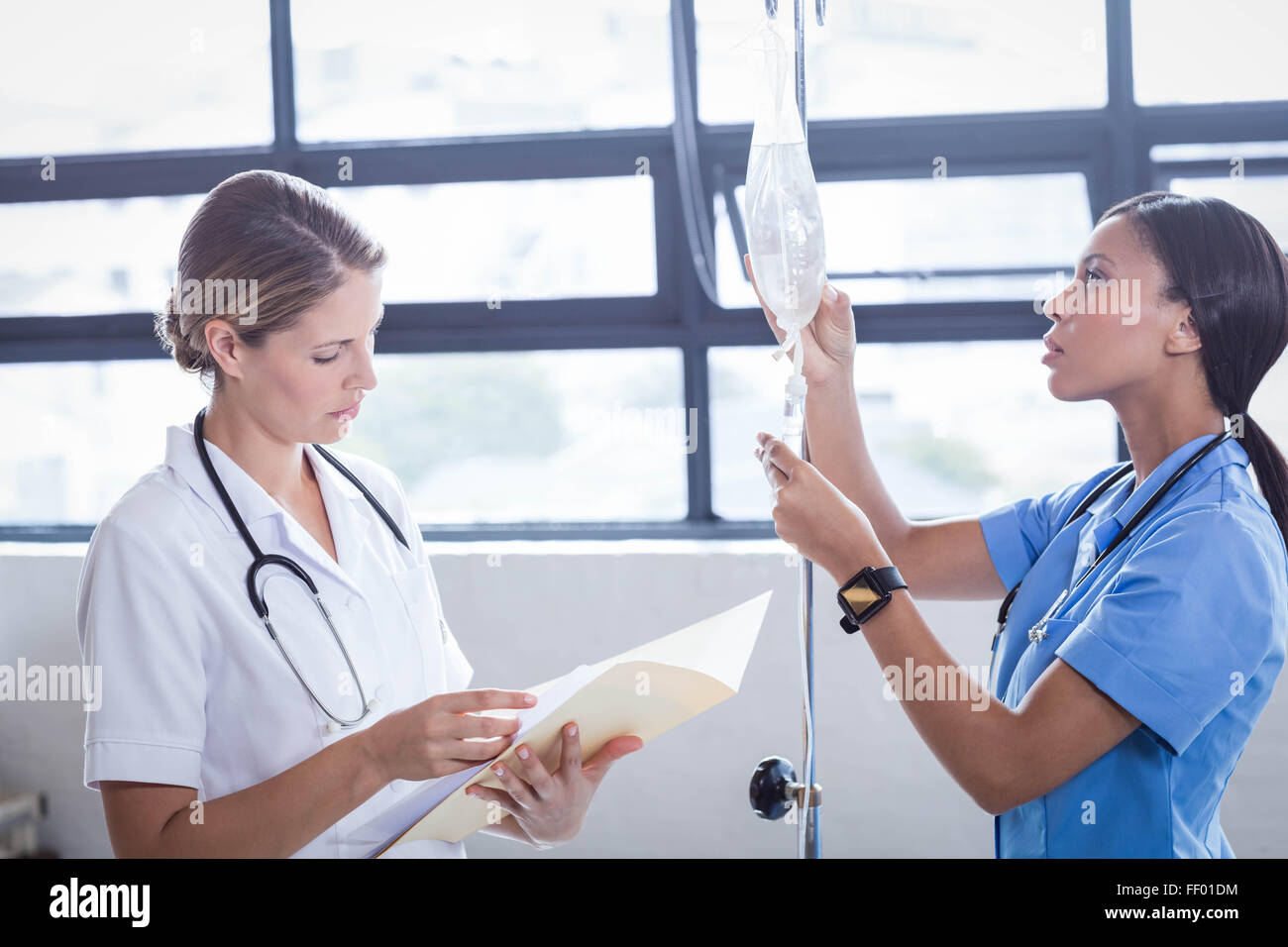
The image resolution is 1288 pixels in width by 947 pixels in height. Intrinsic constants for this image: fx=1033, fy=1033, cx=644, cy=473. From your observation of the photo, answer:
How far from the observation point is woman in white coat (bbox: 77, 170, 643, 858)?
3.46 feet

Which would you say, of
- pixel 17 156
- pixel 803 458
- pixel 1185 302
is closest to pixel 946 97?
pixel 1185 302

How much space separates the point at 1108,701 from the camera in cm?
111

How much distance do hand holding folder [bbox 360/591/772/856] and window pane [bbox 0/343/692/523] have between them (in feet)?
4.99

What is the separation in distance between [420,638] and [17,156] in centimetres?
228

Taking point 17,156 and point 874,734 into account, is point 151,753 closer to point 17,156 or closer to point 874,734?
point 874,734

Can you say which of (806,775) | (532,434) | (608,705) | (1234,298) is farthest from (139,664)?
(532,434)

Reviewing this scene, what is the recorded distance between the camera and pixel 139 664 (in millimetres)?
1068

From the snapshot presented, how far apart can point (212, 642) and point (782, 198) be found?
766 mm

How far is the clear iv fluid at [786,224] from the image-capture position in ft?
3.42

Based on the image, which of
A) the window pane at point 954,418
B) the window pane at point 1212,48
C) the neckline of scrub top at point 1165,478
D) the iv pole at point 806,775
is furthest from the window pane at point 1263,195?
the iv pole at point 806,775

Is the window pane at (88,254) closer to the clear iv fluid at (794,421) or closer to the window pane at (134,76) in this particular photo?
the window pane at (134,76)
